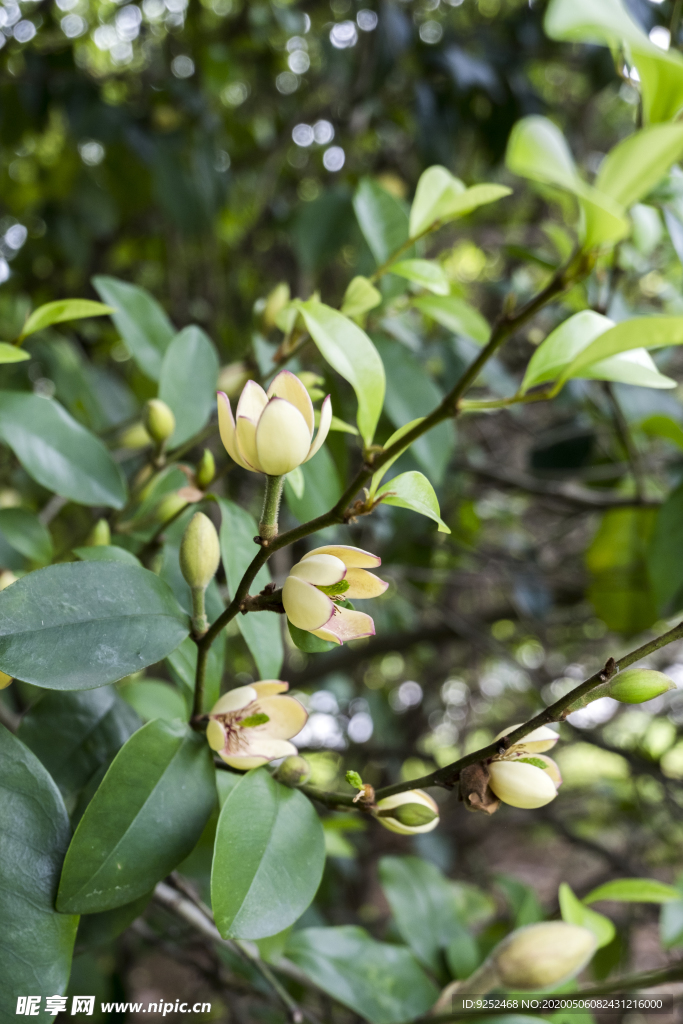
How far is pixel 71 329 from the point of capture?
1.15 m

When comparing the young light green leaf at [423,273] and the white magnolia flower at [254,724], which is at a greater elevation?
the young light green leaf at [423,273]

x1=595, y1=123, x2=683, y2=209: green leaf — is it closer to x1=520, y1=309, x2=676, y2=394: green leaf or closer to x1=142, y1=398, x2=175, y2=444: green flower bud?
x1=520, y1=309, x2=676, y2=394: green leaf

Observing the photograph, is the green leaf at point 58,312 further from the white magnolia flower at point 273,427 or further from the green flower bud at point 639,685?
the green flower bud at point 639,685

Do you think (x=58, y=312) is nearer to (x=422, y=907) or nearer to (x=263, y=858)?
(x=263, y=858)

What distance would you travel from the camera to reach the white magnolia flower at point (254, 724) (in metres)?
0.27

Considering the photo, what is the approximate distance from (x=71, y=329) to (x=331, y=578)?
108 centimetres

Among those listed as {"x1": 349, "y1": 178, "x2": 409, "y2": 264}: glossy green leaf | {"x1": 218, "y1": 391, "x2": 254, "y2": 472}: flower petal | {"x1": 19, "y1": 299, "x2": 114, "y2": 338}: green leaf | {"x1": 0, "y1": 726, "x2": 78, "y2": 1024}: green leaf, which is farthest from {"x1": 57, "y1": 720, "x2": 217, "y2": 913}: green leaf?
{"x1": 349, "y1": 178, "x2": 409, "y2": 264}: glossy green leaf

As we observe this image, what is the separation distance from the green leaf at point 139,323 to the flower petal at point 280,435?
0.86ft

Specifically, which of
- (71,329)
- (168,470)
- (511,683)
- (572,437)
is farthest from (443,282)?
(511,683)

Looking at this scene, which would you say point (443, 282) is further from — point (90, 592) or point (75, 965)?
point (75, 965)

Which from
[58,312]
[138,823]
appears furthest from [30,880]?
[58,312]

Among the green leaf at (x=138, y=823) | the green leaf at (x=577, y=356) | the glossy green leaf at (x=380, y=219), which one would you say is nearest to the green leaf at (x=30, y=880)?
the green leaf at (x=138, y=823)

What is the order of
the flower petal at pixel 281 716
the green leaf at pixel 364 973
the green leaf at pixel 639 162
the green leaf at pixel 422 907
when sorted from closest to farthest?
the green leaf at pixel 639 162 → the flower petal at pixel 281 716 → the green leaf at pixel 364 973 → the green leaf at pixel 422 907

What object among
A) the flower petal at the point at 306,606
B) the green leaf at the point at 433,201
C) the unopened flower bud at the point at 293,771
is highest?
the green leaf at the point at 433,201
